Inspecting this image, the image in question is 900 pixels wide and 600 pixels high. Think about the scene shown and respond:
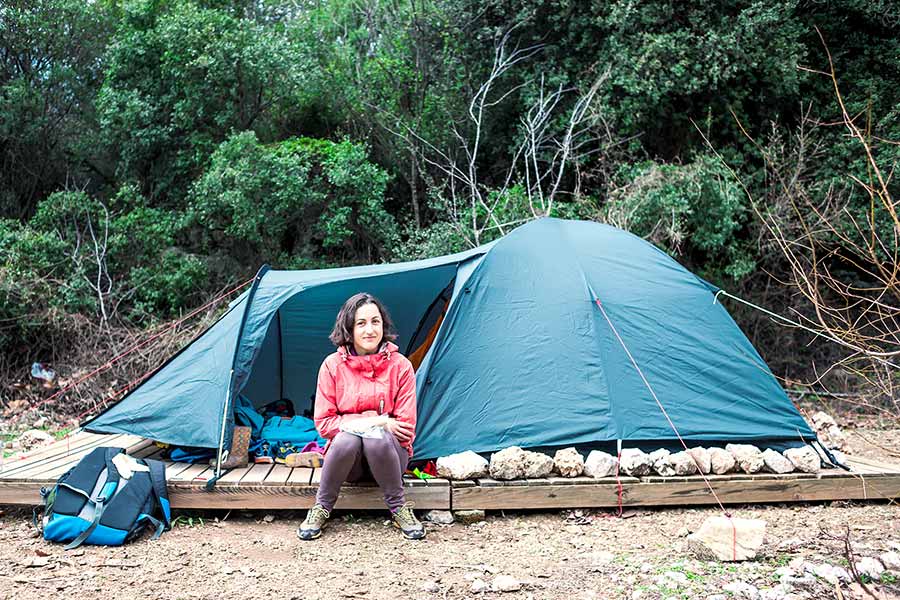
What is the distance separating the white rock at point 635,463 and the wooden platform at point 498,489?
43 mm

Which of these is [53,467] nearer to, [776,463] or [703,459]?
[703,459]

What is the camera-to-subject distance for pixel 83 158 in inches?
404

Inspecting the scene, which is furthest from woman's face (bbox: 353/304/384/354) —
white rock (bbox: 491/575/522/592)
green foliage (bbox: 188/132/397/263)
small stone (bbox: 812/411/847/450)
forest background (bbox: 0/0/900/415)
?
green foliage (bbox: 188/132/397/263)

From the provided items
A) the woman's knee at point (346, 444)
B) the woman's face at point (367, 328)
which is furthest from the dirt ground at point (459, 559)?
the woman's face at point (367, 328)

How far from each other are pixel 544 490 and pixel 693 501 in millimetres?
783

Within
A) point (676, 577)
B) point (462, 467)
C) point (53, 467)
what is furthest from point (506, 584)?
point (53, 467)

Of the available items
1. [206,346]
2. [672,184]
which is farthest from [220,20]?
→ [206,346]

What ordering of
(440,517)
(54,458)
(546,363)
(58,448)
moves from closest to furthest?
(440,517) → (546,363) → (54,458) → (58,448)

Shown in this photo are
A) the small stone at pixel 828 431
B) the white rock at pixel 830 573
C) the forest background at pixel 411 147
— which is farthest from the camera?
the forest background at pixel 411 147

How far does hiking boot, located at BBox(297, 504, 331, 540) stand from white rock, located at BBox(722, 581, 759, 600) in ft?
5.76

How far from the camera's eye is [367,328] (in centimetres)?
367

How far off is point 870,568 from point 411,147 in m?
8.05

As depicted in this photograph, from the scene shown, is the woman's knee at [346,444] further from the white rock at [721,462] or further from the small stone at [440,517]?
the white rock at [721,462]

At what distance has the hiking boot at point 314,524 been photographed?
3459 millimetres
